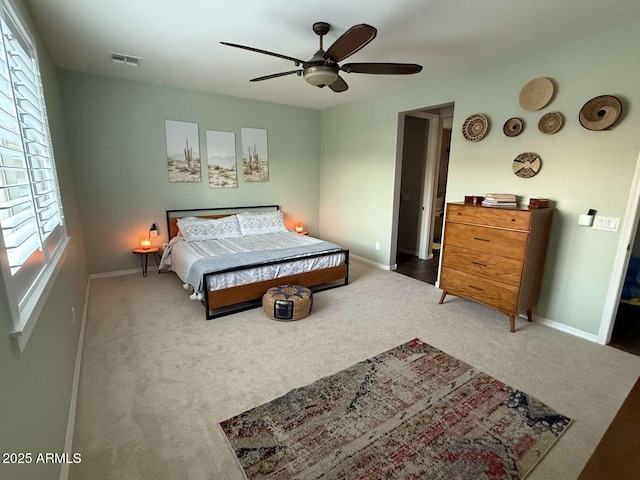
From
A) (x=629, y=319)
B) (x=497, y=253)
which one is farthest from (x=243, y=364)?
(x=629, y=319)

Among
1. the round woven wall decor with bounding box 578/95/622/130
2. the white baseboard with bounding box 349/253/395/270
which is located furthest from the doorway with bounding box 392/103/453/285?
the round woven wall decor with bounding box 578/95/622/130

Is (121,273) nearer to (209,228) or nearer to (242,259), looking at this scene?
(209,228)

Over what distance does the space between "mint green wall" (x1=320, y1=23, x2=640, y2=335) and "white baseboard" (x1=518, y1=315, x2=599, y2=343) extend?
0.12 feet

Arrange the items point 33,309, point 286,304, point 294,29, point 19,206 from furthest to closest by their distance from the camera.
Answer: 1. point 286,304
2. point 294,29
3. point 19,206
4. point 33,309

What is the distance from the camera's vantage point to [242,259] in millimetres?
3441

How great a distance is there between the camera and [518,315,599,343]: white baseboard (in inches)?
113

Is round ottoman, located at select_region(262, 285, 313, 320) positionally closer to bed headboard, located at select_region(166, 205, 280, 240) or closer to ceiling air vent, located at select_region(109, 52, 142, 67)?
bed headboard, located at select_region(166, 205, 280, 240)

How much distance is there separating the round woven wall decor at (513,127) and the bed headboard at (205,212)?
366 cm

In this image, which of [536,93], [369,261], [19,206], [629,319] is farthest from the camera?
[369,261]

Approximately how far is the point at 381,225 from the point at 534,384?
9.84 ft

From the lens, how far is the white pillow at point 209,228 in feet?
14.1

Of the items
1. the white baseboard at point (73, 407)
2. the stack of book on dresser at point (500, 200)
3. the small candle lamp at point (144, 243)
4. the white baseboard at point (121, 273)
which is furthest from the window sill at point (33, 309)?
the stack of book on dresser at point (500, 200)

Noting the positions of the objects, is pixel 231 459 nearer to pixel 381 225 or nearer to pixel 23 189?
pixel 23 189

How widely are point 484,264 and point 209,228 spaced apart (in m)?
3.56
